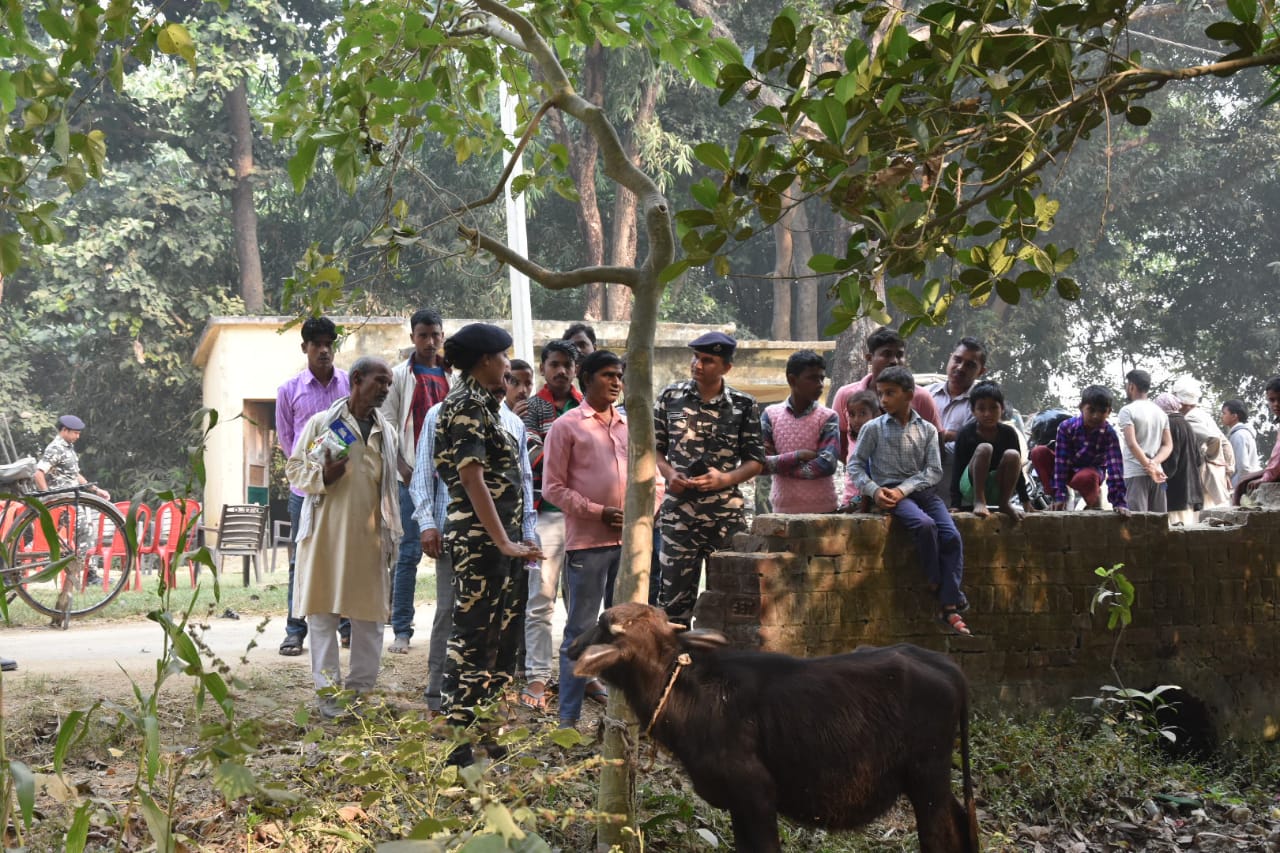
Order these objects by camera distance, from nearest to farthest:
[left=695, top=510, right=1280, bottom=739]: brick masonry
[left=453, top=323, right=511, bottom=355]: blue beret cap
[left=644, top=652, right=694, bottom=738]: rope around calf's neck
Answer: [left=644, top=652, right=694, bottom=738]: rope around calf's neck
[left=453, top=323, right=511, bottom=355]: blue beret cap
[left=695, top=510, right=1280, bottom=739]: brick masonry

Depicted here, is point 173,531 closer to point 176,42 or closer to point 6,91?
point 6,91

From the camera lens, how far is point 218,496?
910 inches

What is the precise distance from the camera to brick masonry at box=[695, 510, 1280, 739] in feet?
22.1

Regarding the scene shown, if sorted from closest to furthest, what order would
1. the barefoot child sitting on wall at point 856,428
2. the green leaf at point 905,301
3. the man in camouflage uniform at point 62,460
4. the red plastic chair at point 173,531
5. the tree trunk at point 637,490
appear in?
the red plastic chair at point 173,531
the green leaf at point 905,301
the tree trunk at point 637,490
the barefoot child sitting on wall at point 856,428
the man in camouflage uniform at point 62,460

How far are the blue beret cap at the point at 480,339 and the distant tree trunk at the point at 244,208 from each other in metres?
21.8

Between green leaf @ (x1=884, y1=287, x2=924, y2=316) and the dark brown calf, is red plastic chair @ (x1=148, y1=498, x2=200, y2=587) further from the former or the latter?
green leaf @ (x1=884, y1=287, x2=924, y2=316)

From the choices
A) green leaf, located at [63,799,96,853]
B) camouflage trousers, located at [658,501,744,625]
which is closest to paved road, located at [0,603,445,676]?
camouflage trousers, located at [658,501,744,625]

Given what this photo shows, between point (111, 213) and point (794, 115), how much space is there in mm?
25455

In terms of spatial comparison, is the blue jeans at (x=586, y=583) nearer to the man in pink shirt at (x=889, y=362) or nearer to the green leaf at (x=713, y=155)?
the man in pink shirt at (x=889, y=362)

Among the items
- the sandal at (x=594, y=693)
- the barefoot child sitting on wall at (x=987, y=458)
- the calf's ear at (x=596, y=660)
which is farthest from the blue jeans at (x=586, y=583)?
the barefoot child sitting on wall at (x=987, y=458)

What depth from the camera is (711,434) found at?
6.96m

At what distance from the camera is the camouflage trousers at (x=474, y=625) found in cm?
561

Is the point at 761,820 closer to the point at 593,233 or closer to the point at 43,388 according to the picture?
the point at 593,233

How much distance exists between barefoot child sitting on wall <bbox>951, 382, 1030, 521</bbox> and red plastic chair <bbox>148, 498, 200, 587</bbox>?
4.41m
